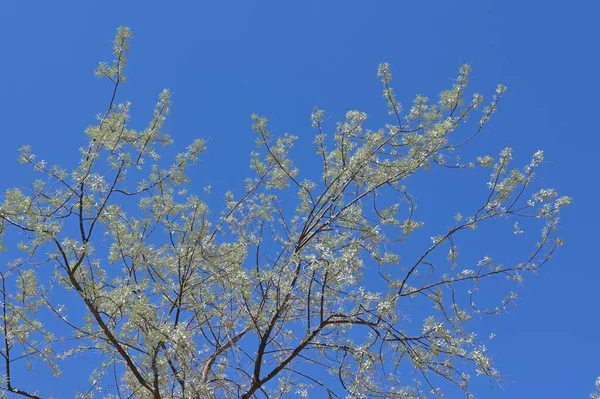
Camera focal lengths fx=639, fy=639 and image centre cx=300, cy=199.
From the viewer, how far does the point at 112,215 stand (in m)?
5.57

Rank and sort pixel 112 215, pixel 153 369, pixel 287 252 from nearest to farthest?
pixel 153 369, pixel 112 215, pixel 287 252

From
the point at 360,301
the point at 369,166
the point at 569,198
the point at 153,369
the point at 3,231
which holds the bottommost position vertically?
the point at 153,369

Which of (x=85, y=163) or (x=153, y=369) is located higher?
(x=85, y=163)

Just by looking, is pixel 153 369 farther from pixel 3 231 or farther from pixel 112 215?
pixel 3 231

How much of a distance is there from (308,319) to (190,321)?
1.15 m

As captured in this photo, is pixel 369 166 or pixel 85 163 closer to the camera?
pixel 85 163

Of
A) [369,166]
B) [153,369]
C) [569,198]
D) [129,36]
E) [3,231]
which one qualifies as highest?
[129,36]

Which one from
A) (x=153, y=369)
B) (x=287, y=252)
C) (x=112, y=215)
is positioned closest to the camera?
(x=153, y=369)

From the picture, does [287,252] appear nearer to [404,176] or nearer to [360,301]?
[360,301]

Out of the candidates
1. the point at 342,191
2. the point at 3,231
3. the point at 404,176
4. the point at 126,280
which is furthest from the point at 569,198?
the point at 3,231

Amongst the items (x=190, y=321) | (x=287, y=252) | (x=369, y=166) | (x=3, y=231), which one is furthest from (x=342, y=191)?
(x=3, y=231)

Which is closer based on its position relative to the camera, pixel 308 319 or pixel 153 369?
pixel 153 369

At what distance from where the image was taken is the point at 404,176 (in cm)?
607

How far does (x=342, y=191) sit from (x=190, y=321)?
1896 mm
